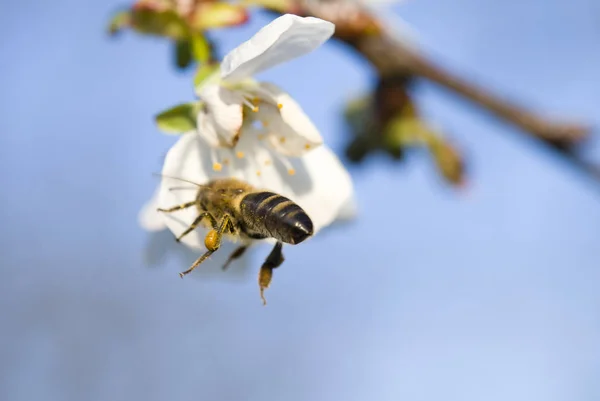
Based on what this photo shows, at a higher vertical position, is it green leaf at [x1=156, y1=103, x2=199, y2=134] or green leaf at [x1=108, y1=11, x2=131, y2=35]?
green leaf at [x1=108, y1=11, x2=131, y2=35]

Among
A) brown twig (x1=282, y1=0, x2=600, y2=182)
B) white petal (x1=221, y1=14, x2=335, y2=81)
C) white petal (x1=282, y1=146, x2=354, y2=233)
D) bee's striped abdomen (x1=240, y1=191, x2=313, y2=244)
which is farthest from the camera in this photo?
brown twig (x1=282, y1=0, x2=600, y2=182)

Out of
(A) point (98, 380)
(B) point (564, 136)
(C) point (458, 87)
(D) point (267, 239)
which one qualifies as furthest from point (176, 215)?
(A) point (98, 380)

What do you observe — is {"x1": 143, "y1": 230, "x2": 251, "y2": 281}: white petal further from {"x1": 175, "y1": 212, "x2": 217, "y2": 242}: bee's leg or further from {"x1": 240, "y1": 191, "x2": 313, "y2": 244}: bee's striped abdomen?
{"x1": 240, "y1": 191, "x2": 313, "y2": 244}: bee's striped abdomen

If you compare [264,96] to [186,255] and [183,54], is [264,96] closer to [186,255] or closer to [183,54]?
[183,54]

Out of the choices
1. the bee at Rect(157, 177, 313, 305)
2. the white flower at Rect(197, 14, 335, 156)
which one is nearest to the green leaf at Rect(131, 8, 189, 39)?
the white flower at Rect(197, 14, 335, 156)

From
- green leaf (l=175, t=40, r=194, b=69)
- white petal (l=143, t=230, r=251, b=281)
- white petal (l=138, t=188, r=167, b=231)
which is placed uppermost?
green leaf (l=175, t=40, r=194, b=69)

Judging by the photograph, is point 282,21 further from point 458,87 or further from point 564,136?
point 564,136
